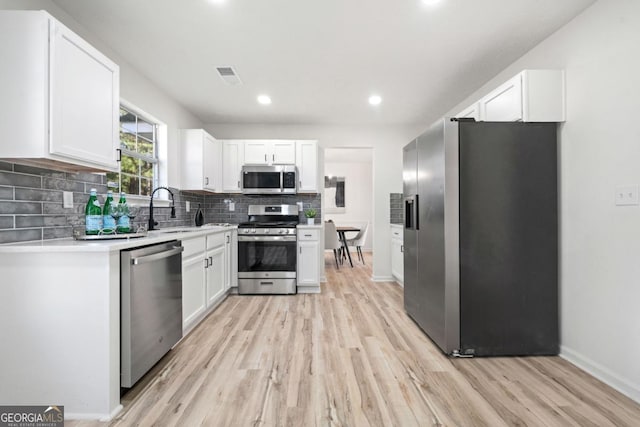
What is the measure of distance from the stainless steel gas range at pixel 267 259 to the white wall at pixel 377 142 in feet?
4.61

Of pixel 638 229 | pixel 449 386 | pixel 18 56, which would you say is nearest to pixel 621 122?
pixel 638 229

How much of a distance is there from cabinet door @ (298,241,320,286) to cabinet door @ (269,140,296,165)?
3.82 ft

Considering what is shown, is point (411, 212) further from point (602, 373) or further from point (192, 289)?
point (192, 289)

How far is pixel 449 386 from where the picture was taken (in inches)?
73.7

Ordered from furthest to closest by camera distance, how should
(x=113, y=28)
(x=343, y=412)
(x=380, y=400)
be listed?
(x=113, y=28) → (x=380, y=400) → (x=343, y=412)

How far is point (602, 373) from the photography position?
1.94 metres

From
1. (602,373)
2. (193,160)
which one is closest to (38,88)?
(193,160)

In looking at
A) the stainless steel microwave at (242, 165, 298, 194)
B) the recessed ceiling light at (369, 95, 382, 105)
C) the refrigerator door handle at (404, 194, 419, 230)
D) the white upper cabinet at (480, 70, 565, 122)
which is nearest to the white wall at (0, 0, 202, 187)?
the stainless steel microwave at (242, 165, 298, 194)

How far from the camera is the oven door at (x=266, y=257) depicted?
4.02m

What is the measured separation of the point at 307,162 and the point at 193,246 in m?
2.15

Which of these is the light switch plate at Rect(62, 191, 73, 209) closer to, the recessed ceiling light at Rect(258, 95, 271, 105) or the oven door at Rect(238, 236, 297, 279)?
the oven door at Rect(238, 236, 297, 279)

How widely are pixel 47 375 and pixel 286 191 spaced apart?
10.2 ft

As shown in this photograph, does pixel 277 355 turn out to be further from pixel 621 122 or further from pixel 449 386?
pixel 621 122

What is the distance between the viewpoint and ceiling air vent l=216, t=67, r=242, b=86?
9.64ft
